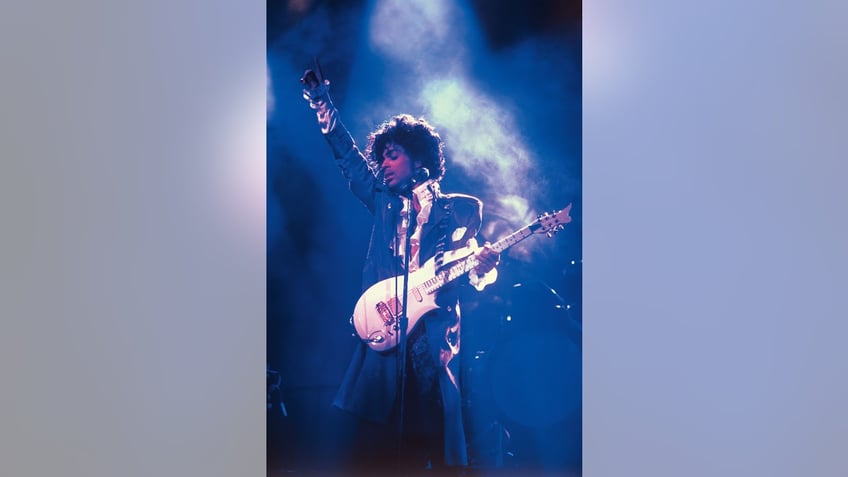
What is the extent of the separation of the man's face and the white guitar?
285mm

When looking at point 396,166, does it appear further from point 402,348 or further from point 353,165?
point 402,348

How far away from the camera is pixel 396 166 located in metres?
2.04

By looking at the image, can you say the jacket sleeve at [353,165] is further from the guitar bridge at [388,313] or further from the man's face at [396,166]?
the guitar bridge at [388,313]

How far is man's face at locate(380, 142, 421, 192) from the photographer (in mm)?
2033

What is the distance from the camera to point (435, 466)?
2014 millimetres

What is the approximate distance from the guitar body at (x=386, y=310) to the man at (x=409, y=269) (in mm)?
24

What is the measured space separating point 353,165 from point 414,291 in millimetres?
468

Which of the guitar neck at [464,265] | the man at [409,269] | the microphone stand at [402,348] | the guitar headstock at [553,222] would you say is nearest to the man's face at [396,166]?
the man at [409,269]

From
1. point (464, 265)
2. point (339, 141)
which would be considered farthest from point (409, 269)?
point (339, 141)

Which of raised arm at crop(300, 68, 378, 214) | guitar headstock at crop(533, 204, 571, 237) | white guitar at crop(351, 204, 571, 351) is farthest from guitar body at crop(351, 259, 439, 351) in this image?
guitar headstock at crop(533, 204, 571, 237)

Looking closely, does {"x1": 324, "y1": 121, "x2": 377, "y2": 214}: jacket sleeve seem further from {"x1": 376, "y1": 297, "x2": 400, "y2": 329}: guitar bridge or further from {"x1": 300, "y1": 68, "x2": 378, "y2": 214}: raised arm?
{"x1": 376, "y1": 297, "x2": 400, "y2": 329}: guitar bridge
